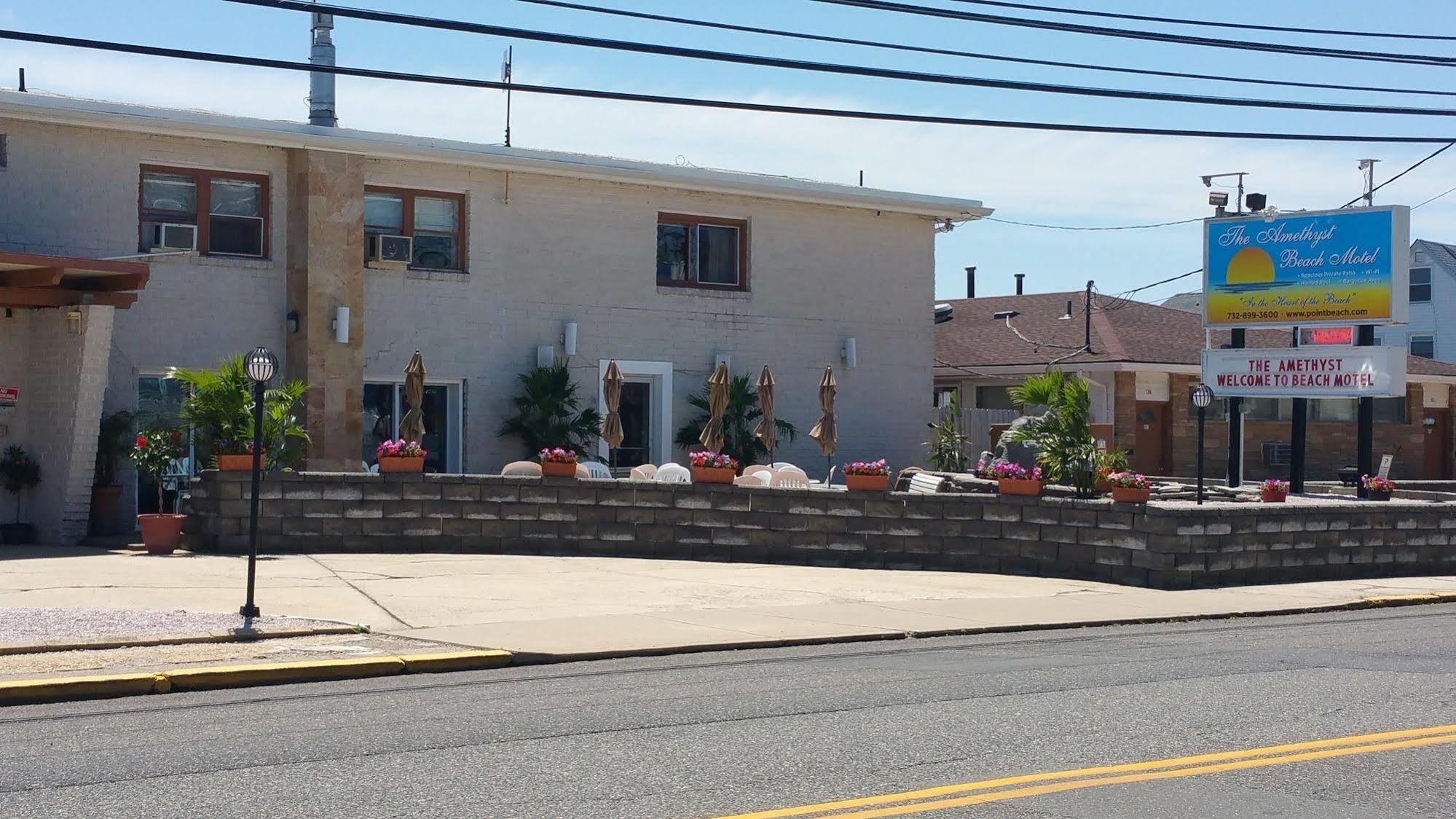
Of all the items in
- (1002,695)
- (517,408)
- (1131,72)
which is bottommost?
(1002,695)

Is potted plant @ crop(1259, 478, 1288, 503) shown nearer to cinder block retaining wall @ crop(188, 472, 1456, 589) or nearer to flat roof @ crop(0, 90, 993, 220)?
cinder block retaining wall @ crop(188, 472, 1456, 589)

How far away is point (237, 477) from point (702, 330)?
9.31 meters

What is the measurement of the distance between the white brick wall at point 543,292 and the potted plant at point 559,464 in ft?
14.6

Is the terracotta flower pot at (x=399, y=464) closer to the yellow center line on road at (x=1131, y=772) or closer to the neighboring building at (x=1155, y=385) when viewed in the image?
the yellow center line on road at (x=1131, y=772)

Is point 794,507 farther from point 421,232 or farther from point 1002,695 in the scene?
point 1002,695

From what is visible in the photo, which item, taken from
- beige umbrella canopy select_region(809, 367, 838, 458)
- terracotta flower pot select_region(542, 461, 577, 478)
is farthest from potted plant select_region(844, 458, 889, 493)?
beige umbrella canopy select_region(809, 367, 838, 458)

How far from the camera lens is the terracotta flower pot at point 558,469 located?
19266 millimetres

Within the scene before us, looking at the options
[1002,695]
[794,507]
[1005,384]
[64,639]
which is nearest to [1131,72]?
[794,507]

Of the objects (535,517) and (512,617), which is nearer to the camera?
(512,617)

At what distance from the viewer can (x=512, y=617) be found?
13.6m

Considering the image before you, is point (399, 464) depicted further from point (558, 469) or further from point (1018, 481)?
point (1018, 481)

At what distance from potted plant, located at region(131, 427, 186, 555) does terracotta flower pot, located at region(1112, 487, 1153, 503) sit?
11108 millimetres

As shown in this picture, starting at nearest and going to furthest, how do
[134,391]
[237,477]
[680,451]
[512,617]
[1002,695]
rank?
[1002,695], [512,617], [237,477], [134,391], [680,451]

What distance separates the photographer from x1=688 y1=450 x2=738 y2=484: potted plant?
19516 millimetres
